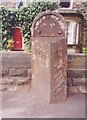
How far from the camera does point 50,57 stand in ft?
11.0

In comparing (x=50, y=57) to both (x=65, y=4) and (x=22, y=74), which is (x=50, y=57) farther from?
(x=65, y=4)

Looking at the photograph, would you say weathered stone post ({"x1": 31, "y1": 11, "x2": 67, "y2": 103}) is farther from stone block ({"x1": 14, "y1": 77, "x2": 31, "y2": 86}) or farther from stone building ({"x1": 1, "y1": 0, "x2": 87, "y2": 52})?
stone building ({"x1": 1, "y1": 0, "x2": 87, "y2": 52})

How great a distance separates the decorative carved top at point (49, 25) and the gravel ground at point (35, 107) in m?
0.85

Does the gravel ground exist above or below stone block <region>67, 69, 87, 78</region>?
below

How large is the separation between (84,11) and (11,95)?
813 centimetres

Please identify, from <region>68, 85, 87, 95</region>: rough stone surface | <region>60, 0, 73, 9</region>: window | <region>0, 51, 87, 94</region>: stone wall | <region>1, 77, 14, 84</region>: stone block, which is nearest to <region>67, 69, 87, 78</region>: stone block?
<region>0, 51, 87, 94</region>: stone wall

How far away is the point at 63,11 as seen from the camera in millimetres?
10539

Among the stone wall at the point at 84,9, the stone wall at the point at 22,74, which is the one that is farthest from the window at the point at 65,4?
the stone wall at the point at 22,74

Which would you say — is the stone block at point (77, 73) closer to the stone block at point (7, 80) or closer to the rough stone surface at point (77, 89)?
the rough stone surface at point (77, 89)

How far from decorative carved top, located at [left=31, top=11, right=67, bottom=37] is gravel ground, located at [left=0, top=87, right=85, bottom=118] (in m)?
0.85

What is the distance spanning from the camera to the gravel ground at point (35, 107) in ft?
9.96

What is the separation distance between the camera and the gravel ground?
304cm

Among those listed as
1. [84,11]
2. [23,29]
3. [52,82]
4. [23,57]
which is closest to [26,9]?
[23,29]

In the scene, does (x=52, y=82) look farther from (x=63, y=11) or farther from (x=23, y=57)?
(x=63, y=11)
